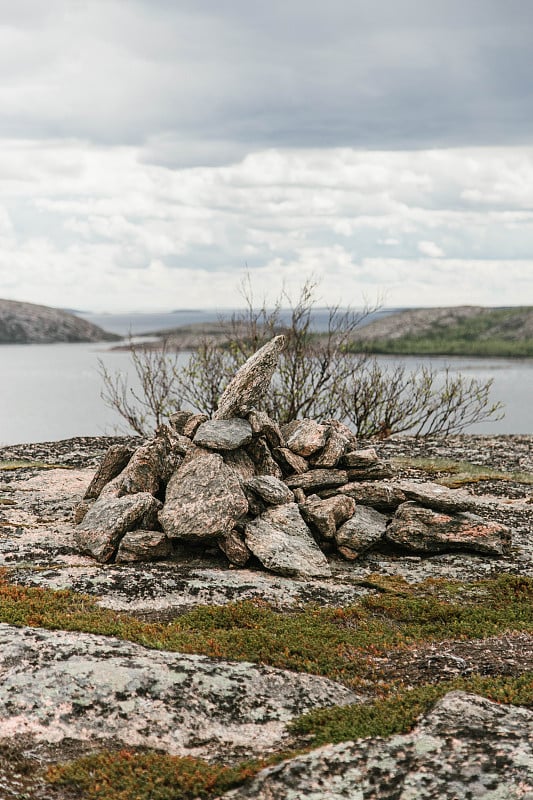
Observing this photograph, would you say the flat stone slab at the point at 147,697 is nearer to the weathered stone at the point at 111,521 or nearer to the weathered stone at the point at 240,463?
the weathered stone at the point at 111,521

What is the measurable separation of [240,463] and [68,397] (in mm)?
46555

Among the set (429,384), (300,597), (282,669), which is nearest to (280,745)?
(282,669)

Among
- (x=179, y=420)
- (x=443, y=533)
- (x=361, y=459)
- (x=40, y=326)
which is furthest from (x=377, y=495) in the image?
(x=40, y=326)

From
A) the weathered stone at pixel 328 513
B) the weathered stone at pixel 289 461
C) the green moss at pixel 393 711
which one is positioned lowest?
the green moss at pixel 393 711

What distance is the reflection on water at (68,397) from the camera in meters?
44.0

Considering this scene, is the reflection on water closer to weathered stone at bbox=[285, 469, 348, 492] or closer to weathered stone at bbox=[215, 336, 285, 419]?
weathered stone at bbox=[215, 336, 285, 419]

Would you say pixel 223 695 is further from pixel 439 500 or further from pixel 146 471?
pixel 439 500

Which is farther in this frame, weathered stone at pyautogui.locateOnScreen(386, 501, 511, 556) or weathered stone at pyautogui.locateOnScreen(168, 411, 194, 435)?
weathered stone at pyautogui.locateOnScreen(168, 411, 194, 435)

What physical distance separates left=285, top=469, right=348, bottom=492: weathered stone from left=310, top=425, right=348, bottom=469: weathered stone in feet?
1.44

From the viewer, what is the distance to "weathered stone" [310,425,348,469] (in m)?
20.6

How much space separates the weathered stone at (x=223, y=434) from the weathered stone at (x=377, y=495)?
3.02 metres

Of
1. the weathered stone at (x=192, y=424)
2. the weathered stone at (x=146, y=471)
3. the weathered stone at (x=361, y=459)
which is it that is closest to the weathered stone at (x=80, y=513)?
the weathered stone at (x=146, y=471)

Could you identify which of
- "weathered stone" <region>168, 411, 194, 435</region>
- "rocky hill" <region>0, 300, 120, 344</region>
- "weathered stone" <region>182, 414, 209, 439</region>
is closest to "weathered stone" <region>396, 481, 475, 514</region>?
"weathered stone" <region>182, 414, 209, 439</region>

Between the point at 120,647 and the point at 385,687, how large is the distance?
3987 mm
